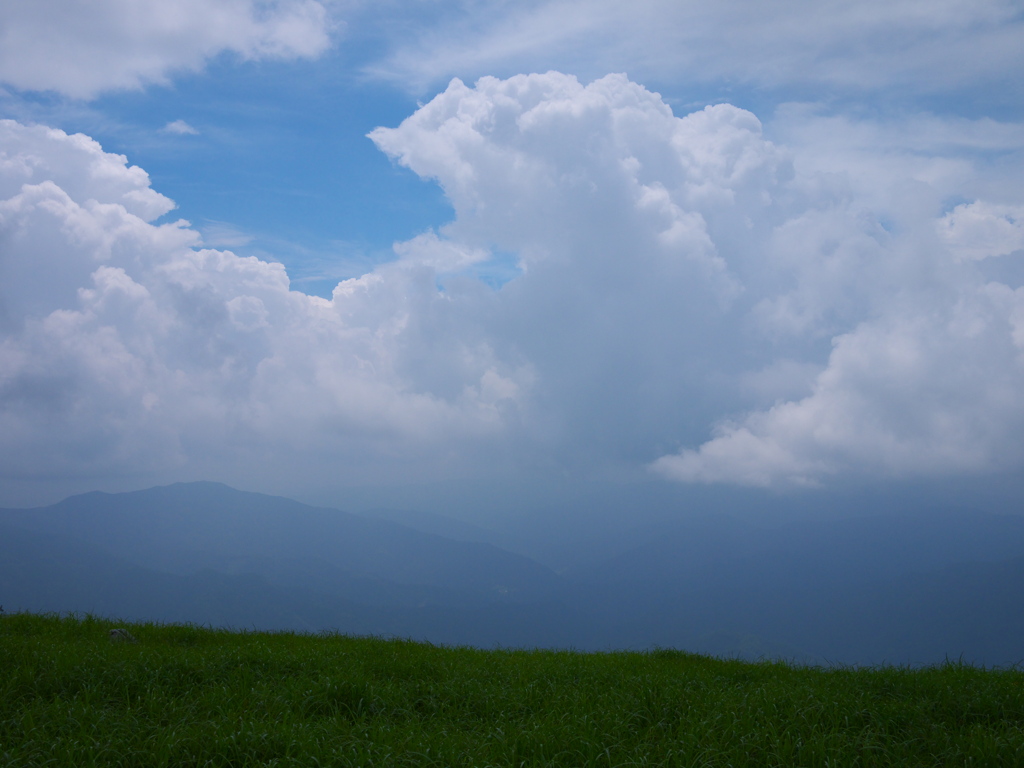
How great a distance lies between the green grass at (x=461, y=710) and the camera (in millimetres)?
7469

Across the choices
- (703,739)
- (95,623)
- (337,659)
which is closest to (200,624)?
(95,623)

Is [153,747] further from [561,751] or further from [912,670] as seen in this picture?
[912,670]

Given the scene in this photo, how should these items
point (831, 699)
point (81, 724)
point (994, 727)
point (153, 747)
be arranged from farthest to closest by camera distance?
point (831, 699) < point (994, 727) < point (81, 724) < point (153, 747)

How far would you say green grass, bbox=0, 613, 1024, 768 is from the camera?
747 cm

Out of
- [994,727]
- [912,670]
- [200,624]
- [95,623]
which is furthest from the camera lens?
[200,624]

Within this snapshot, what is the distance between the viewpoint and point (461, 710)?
9477 mm

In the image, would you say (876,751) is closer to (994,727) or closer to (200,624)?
(994,727)

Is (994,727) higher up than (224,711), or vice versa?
(994,727)

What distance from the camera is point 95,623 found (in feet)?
47.1

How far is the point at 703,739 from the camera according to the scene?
26.3ft

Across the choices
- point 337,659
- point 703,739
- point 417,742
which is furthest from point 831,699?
point 337,659

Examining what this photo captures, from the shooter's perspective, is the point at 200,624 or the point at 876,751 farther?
the point at 200,624

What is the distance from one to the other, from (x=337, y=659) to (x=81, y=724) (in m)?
4.37

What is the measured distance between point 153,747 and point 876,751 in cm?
868
